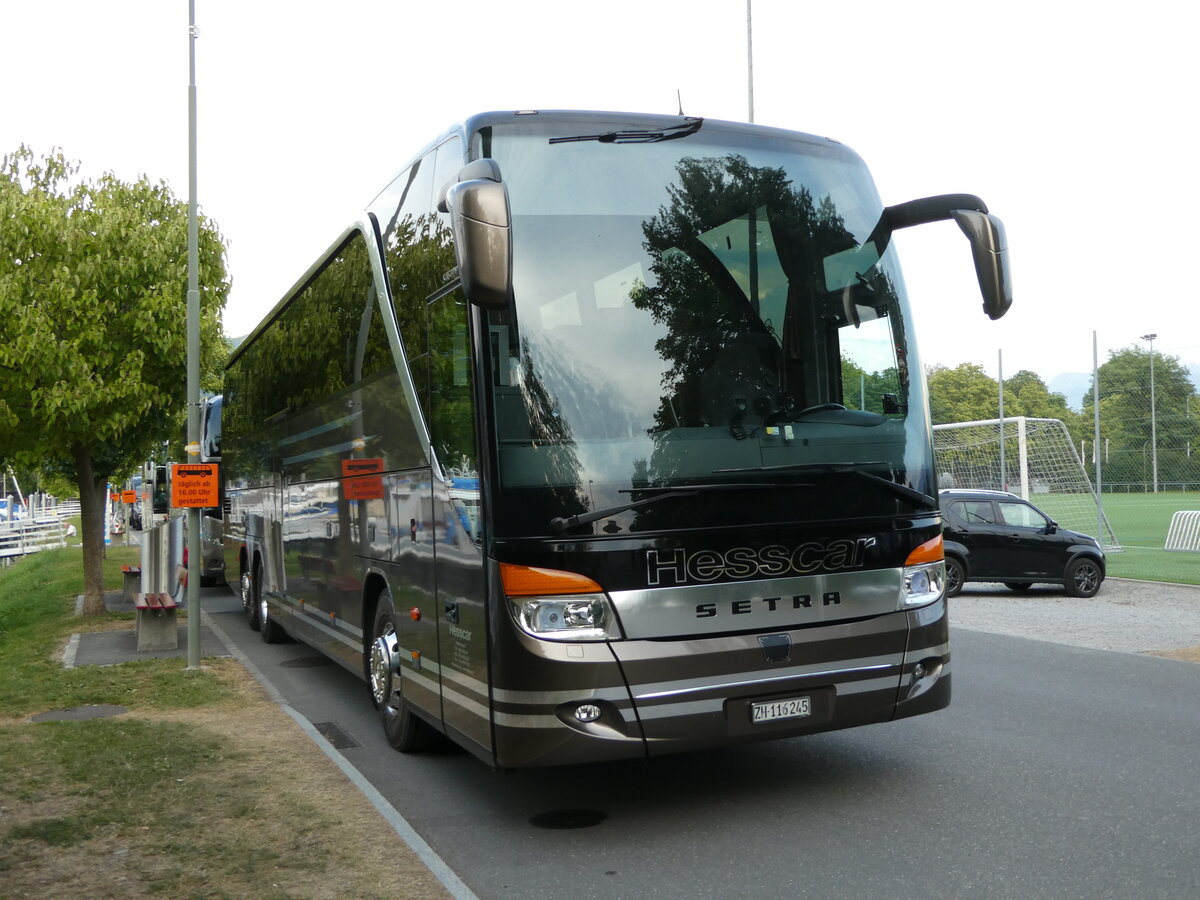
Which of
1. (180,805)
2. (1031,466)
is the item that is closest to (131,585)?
(180,805)

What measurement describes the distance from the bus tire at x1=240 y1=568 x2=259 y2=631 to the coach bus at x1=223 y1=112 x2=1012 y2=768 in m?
8.60

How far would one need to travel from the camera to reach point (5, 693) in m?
10.4

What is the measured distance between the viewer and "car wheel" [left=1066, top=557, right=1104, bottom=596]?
60.1 feet

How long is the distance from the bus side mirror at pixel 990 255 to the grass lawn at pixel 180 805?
396cm

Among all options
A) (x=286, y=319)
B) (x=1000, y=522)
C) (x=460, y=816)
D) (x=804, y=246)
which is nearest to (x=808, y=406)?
(x=804, y=246)

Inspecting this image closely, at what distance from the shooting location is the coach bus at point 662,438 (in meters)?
5.66

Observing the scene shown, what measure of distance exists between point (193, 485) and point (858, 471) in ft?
24.9

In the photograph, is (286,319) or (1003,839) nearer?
(1003,839)

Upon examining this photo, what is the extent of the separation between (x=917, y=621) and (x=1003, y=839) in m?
1.17

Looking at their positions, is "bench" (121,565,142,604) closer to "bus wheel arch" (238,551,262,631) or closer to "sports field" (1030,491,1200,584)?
"bus wheel arch" (238,551,262,631)

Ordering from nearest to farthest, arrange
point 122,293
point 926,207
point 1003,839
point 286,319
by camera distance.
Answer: point 1003,839
point 926,207
point 286,319
point 122,293

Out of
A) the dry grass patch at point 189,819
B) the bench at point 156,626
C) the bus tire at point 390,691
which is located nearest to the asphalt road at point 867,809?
the bus tire at point 390,691

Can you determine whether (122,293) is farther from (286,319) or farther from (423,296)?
(423,296)

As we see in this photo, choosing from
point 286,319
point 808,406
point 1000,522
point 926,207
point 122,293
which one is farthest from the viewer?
point 1000,522
